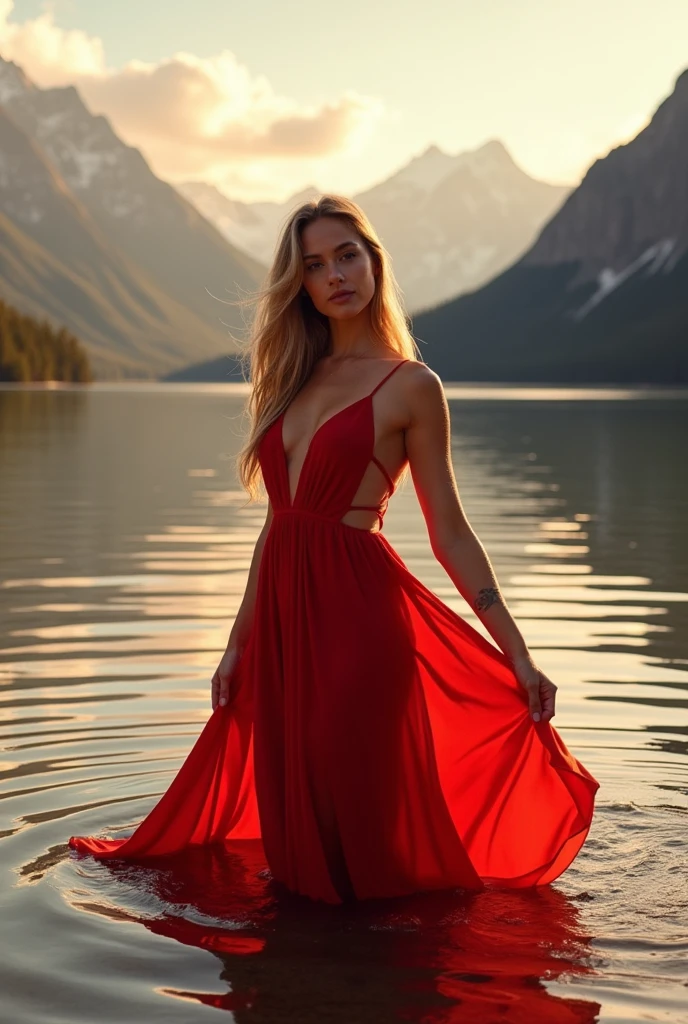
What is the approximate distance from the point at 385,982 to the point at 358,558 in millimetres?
1415

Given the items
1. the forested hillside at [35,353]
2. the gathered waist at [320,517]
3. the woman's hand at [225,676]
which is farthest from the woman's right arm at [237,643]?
the forested hillside at [35,353]

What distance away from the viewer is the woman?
5152 mm

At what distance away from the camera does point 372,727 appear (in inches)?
203

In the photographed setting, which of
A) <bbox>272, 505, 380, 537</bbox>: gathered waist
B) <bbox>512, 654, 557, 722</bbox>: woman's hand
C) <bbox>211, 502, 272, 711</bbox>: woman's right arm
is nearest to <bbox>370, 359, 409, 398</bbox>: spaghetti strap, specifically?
<bbox>272, 505, 380, 537</bbox>: gathered waist

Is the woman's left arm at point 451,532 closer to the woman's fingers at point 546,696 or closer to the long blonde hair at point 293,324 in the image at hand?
the woman's fingers at point 546,696

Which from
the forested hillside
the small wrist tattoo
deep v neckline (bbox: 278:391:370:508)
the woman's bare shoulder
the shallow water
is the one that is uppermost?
the forested hillside

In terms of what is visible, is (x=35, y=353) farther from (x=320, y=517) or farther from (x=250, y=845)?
(x=320, y=517)

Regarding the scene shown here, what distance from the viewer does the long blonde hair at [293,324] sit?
5336 mm

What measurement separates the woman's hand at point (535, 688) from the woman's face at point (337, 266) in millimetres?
1384

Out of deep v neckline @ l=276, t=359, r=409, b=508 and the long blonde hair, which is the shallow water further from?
deep v neckline @ l=276, t=359, r=409, b=508

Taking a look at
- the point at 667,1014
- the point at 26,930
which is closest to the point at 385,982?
the point at 667,1014

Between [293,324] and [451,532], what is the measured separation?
0.98 m

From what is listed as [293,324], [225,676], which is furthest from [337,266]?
[225,676]

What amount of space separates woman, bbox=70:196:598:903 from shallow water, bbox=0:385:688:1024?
9.9 inches
